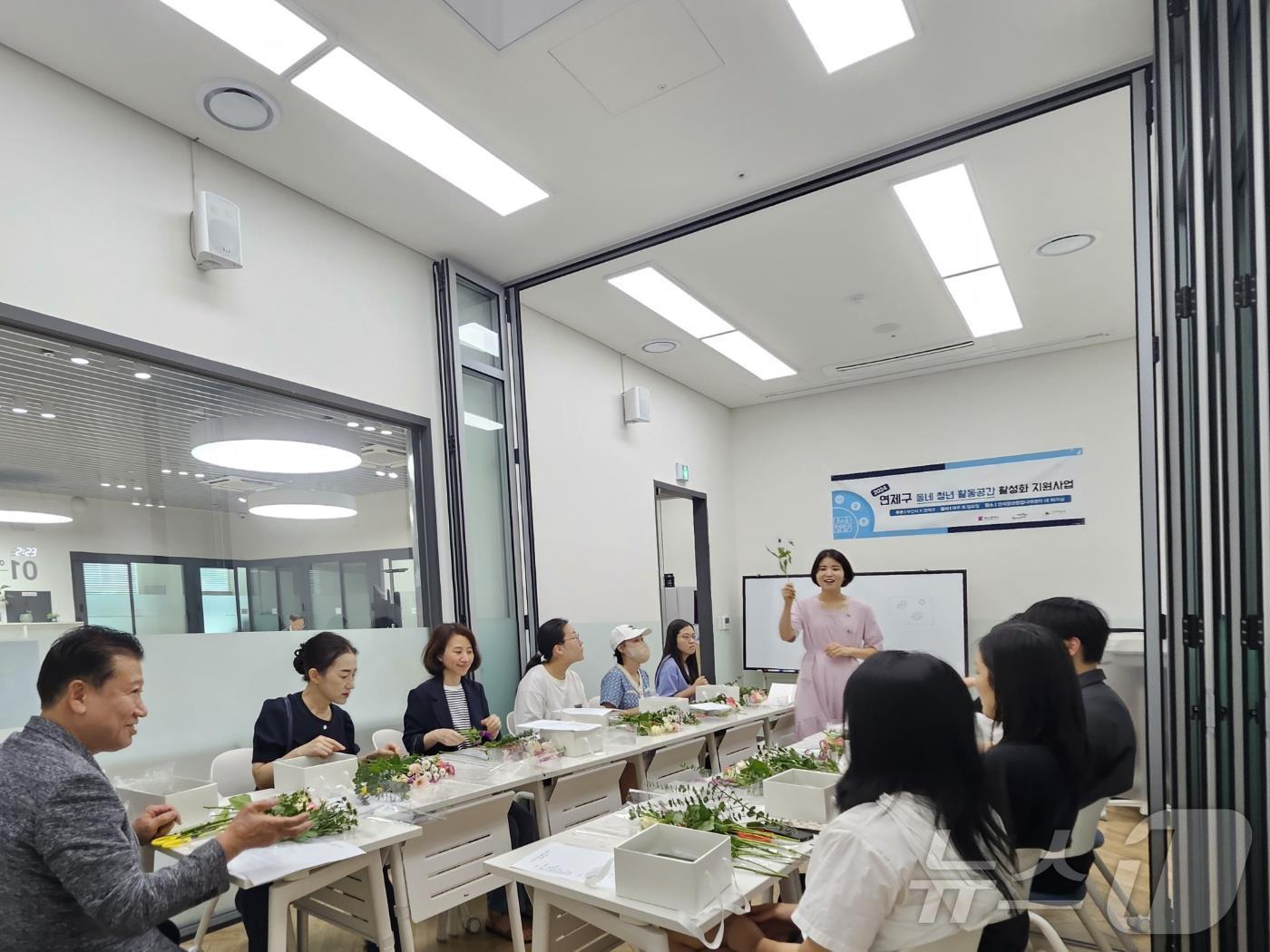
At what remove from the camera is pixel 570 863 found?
2.10 m

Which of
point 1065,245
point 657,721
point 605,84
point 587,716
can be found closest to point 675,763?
point 657,721

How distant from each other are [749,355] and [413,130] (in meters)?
3.95

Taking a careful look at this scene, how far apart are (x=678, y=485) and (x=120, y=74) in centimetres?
529

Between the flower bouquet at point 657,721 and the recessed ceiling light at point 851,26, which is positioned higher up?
the recessed ceiling light at point 851,26

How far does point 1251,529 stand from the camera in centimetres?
223

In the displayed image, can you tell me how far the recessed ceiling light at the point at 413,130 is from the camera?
10.6 feet

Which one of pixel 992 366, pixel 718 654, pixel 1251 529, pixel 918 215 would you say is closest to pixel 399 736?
pixel 1251 529

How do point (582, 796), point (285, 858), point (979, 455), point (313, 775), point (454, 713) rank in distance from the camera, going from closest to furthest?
1. point (285, 858)
2. point (313, 775)
3. point (582, 796)
4. point (454, 713)
5. point (979, 455)

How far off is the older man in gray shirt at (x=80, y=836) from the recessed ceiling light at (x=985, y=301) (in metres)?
5.23

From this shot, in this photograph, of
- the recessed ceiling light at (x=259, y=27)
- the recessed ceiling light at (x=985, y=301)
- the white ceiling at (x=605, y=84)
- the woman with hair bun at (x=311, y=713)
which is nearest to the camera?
the recessed ceiling light at (x=259, y=27)

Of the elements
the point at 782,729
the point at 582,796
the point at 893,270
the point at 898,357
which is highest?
the point at 893,270

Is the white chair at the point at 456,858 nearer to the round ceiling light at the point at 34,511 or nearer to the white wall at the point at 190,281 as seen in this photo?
the white wall at the point at 190,281

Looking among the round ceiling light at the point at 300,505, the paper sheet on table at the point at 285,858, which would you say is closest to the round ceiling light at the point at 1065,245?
the round ceiling light at the point at 300,505

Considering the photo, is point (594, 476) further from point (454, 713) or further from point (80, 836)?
point (80, 836)
